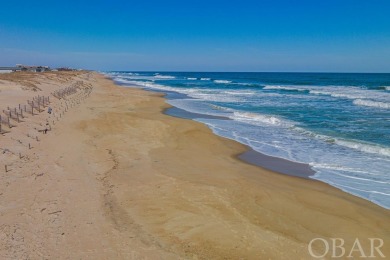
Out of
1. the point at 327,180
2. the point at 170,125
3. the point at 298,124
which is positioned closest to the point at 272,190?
the point at 327,180

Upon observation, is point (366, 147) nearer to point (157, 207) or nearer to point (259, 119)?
point (259, 119)

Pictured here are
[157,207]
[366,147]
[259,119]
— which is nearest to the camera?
[157,207]

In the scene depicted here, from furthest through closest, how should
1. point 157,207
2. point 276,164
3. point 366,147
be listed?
point 366,147 < point 276,164 < point 157,207

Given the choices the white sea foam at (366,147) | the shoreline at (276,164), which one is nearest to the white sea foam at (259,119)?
the white sea foam at (366,147)

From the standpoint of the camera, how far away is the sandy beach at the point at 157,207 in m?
6.01

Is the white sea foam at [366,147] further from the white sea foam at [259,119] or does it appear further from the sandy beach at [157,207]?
the white sea foam at [259,119]

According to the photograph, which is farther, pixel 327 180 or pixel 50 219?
pixel 327 180

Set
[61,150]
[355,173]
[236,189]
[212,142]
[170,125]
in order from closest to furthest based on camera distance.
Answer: [236,189]
[355,173]
[61,150]
[212,142]
[170,125]

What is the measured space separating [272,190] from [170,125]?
10516 mm

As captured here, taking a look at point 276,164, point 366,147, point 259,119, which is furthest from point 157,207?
point 259,119

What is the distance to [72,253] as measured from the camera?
5.62 m

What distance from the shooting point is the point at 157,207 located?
25.1ft

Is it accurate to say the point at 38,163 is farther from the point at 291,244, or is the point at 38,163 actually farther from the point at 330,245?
the point at 330,245

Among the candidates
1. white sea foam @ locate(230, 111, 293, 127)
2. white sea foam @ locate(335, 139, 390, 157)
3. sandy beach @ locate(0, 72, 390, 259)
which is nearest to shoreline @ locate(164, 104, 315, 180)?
sandy beach @ locate(0, 72, 390, 259)
